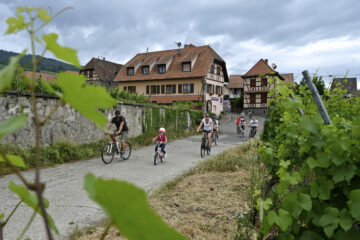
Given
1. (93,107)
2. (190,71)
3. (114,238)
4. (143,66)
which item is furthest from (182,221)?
(143,66)

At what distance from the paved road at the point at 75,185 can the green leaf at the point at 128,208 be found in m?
0.96

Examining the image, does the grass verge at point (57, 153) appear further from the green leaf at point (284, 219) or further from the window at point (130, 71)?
the window at point (130, 71)

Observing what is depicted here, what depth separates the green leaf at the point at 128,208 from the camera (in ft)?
0.78

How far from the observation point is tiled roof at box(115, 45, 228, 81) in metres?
32.3

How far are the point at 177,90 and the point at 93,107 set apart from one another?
33389mm

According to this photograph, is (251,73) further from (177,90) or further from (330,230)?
(330,230)

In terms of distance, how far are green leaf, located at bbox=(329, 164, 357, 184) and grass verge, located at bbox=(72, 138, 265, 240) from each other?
1063 millimetres

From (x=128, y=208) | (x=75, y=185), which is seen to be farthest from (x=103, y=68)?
(x=128, y=208)

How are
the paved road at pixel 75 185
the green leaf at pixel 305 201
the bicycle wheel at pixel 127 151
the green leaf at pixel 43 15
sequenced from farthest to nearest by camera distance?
the bicycle wheel at pixel 127 151 → the paved road at pixel 75 185 → the green leaf at pixel 305 201 → the green leaf at pixel 43 15

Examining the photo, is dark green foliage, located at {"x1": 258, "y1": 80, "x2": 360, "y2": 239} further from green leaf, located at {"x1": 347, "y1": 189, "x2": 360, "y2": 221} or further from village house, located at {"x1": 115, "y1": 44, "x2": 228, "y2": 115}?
village house, located at {"x1": 115, "y1": 44, "x2": 228, "y2": 115}

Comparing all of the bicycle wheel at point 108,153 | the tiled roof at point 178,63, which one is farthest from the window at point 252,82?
the bicycle wheel at point 108,153

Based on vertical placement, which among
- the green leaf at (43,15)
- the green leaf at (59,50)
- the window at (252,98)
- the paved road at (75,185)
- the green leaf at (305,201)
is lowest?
the paved road at (75,185)

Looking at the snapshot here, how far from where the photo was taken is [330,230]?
1.26 m

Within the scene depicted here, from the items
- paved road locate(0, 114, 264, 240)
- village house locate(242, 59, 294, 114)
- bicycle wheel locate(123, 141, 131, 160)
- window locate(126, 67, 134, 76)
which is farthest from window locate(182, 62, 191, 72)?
bicycle wheel locate(123, 141, 131, 160)
